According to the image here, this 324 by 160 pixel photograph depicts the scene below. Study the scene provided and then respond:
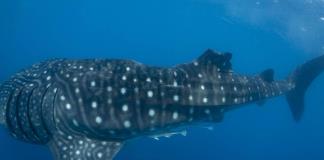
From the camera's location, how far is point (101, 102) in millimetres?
6289

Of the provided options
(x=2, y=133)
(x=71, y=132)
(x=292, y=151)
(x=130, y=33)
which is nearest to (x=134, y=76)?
(x=71, y=132)

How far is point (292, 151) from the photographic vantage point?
30438 millimetres

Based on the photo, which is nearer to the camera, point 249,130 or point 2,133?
point 2,133

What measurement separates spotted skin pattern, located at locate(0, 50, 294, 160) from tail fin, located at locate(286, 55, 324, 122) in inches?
173

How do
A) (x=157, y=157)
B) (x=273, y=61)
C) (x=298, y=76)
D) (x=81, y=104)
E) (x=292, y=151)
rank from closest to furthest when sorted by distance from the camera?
(x=81, y=104) → (x=298, y=76) → (x=157, y=157) → (x=292, y=151) → (x=273, y=61)

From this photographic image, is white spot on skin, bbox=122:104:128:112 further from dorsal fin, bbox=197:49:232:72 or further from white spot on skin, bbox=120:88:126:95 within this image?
dorsal fin, bbox=197:49:232:72

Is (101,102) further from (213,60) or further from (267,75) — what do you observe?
(267,75)

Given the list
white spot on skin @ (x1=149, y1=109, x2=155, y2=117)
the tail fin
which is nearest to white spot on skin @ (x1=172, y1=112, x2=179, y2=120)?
white spot on skin @ (x1=149, y1=109, x2=155, y2=117)

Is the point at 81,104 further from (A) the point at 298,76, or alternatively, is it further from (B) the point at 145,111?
(A) the point at 298,76

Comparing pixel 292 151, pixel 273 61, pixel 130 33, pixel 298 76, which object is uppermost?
pixel 130 33

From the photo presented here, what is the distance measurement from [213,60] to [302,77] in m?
4.51

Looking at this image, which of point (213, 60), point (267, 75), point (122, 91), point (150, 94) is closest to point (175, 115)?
Result: point (150, 94)

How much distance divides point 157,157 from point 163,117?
11929 mm

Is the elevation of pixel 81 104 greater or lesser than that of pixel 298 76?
lesser
